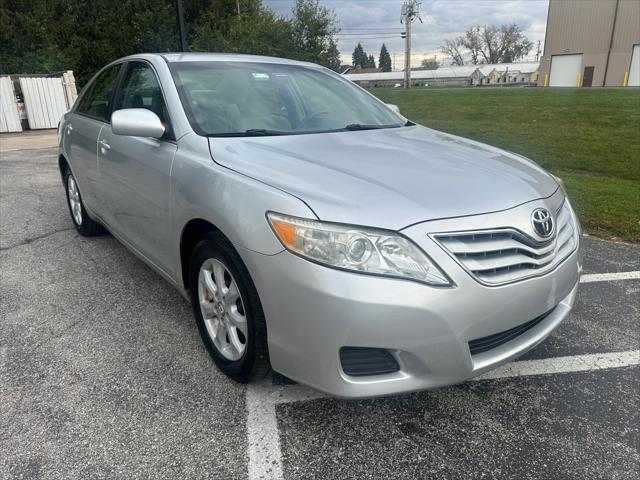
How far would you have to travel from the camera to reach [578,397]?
2434mm

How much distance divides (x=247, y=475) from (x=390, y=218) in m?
1.13

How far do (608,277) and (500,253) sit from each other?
2.38 metres

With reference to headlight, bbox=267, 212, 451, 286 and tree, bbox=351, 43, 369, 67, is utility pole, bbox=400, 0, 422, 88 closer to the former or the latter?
headlight, bbox=267, 212, 451, 286

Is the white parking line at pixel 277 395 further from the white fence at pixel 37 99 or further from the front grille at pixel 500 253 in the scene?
the white fence at pixel 37 99

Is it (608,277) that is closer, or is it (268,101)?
(268,101)

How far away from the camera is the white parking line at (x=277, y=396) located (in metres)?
2.03

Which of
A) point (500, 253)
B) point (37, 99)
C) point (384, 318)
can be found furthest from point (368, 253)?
point (37, 99)

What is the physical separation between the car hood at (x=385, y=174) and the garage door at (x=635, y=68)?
47506 mm

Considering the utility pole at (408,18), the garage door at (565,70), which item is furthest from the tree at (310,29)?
the garage door at (565,70)

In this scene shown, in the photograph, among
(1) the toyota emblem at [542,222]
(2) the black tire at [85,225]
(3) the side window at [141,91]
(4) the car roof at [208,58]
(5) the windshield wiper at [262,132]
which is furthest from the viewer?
(2) the black tire at [85,225]

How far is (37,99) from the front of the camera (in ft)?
48.9

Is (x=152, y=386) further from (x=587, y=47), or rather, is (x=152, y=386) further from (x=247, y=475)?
(x=587, y=47)

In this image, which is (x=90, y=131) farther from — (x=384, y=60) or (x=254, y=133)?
(x=384, y=60)

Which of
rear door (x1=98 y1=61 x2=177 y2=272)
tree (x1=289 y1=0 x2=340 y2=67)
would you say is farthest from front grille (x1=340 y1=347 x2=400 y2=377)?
tree (x1=289 y1=0 x2=340 y2=67)
